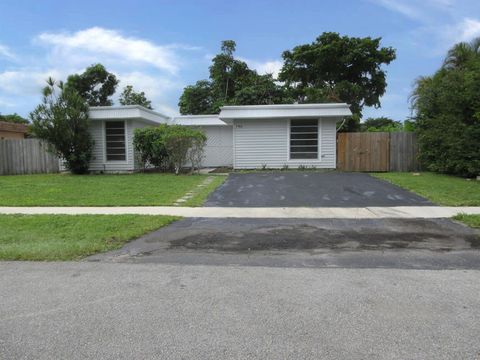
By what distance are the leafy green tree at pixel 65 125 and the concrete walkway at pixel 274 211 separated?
8640 millimetres

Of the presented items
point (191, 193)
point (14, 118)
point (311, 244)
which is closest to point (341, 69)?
point (191, 193)

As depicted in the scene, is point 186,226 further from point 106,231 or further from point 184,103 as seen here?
point 184,103

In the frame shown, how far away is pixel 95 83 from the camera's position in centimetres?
3284

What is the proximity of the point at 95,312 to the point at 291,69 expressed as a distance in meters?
32.9

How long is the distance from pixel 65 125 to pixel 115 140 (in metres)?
2.42

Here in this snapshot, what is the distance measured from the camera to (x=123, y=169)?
63.8 feet

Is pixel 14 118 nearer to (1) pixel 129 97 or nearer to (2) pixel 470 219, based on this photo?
(1) pixel 129 97

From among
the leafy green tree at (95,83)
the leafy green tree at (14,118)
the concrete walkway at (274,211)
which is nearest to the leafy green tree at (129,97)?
the leafy green tree at (95,83)

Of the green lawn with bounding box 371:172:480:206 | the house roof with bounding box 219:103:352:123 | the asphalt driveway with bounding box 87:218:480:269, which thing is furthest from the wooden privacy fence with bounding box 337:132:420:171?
the asphalt driveway with bounding box 87:218:480:269

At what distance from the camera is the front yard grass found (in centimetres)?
593

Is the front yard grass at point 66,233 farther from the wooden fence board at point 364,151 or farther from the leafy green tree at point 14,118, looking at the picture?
the leafy green tree at point 14,118

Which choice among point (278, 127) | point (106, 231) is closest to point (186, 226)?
point (106, 231)

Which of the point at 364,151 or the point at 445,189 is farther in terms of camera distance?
the point at 364,151

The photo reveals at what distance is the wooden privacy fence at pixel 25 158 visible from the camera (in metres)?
21.0
